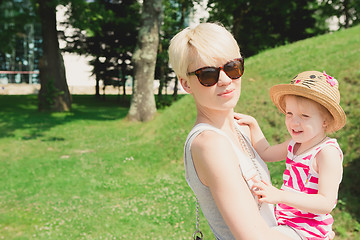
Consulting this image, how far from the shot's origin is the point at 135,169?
10.1 meters

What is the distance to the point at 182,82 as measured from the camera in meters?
2.21

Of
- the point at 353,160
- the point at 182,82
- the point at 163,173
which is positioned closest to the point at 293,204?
the point at 182,82

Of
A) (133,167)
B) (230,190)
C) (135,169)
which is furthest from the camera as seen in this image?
(133,167)

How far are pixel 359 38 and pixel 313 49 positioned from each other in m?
1.54

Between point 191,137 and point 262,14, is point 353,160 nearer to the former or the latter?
point 191,137

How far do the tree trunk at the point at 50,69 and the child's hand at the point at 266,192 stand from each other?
2090 centimetres

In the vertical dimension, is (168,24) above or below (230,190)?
above

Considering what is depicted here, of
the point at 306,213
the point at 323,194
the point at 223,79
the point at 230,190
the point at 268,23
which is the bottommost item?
the point at 306,213

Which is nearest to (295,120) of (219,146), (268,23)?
(219,146)

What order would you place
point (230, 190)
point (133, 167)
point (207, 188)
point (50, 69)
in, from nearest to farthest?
1. point (230, 190)
2. point (207, 188)
3. point (133, 167)
4. point (50, 69)

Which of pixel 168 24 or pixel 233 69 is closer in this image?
pixel 233 69

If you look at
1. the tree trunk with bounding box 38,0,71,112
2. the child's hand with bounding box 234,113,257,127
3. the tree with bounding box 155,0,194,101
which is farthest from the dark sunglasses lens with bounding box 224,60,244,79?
the tree with bounding box 155,0,194,101

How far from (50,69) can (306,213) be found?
22.4 metres

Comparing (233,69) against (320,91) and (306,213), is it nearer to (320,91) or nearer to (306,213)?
(320,91)
